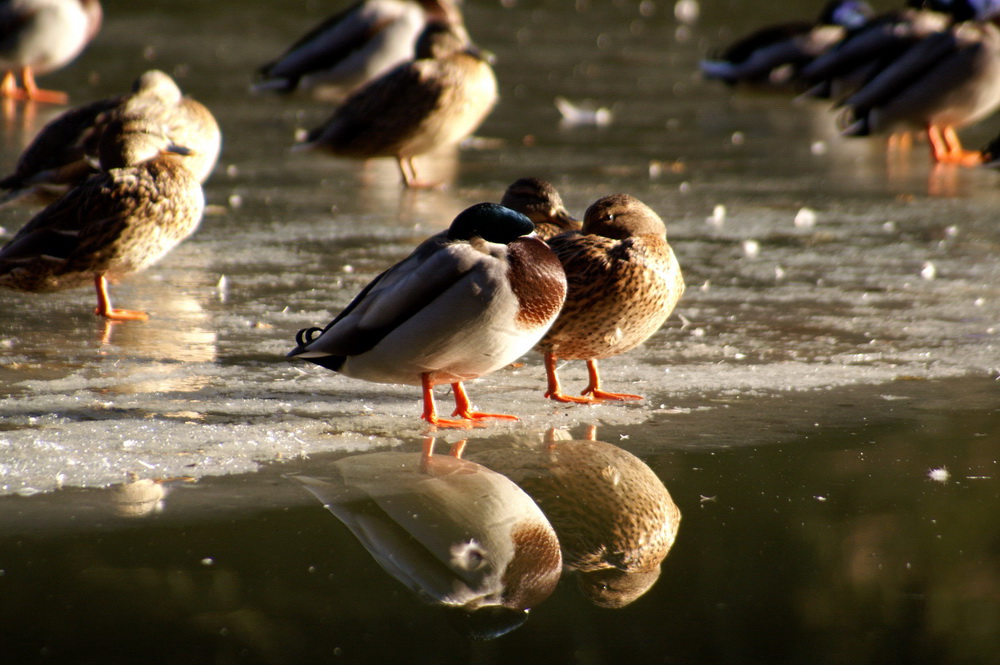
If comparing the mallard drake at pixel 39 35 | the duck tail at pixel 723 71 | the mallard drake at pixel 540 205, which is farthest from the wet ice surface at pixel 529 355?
the duck tail at pixel 723 71

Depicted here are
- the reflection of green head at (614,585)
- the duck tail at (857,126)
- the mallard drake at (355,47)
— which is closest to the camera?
the reflection of green head at (614,585)

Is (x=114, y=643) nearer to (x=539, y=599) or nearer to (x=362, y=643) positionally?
(x=362, y=643)

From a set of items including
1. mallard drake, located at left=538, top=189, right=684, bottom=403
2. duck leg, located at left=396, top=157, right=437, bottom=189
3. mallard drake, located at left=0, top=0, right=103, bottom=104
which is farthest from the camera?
mallard drake, located at left=0, top=0, right=103, bottom=104

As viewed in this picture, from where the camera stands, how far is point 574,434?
360 centimetres

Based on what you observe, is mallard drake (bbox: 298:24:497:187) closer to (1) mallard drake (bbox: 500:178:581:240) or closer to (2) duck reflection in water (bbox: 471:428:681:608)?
(1) mallard drake (bbox: 500:178:581:240)

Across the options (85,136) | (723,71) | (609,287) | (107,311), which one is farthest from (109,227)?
(723,71)

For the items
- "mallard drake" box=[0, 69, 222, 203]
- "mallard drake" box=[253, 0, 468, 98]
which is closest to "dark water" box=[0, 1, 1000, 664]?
"mallard drake" box=[0, 69, 222, 203]

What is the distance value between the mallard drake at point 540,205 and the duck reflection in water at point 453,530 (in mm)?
1049

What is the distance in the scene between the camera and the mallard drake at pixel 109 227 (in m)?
4.89

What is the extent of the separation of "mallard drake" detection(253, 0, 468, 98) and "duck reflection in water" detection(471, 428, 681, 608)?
768 centimetres

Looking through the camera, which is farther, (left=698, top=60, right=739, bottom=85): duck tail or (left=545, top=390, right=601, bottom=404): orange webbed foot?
(left=698, top=60, right=739, bottom=85): duck tail

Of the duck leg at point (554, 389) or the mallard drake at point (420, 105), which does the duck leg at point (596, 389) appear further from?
the mallard drake at point (420, 105)

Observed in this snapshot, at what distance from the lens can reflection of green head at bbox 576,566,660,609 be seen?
2.55 metres

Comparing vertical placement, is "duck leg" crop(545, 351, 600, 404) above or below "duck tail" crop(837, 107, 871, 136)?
above
